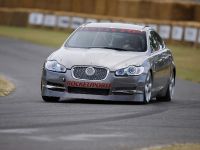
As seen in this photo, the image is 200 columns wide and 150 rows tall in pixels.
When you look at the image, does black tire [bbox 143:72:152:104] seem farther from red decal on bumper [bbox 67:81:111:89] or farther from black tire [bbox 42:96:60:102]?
black tire [bbox 42:96:60:102]

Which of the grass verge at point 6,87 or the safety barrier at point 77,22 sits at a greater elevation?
the grass verge at point 6,87

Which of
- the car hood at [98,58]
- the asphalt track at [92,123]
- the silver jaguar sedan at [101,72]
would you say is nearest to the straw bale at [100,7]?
the asphalt track at [92,123]

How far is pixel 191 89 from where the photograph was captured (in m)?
22.4

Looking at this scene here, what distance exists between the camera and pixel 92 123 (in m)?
13.3

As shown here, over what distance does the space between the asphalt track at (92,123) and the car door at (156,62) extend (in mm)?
374

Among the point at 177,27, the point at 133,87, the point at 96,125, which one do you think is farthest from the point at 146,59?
the point at 177,27

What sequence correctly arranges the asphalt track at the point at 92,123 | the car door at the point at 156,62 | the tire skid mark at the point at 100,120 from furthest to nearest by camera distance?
the car door at the point at 156,62 → the tire skid mark at the point at 100,120 → the asphalt track at the point at 92,123

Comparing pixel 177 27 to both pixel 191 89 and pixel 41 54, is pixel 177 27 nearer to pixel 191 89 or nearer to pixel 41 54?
pixel 41 54

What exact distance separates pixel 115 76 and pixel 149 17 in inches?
1329

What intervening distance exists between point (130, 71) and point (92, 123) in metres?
3.61

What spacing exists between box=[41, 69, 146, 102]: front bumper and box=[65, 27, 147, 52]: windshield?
130 cm

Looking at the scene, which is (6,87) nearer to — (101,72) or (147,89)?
(101,72)

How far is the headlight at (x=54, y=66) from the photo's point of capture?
1669 cm

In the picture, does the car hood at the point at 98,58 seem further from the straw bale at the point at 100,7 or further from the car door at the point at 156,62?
the straw bale at the point at 100,7
